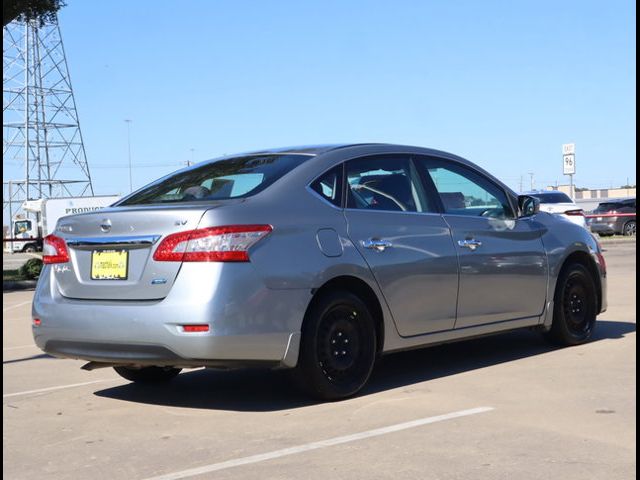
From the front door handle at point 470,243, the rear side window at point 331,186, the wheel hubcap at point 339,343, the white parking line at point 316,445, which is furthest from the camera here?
the front door handle at point 470,243

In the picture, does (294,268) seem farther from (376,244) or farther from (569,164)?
(569,164)

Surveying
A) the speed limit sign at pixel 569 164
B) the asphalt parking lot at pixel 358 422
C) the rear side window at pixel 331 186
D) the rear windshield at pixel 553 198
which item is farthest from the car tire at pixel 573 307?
the speed limit sign at pixel 569 164

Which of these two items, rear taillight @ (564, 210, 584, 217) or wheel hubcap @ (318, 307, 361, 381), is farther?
rear taillight @ (564, 210, 584, 217)

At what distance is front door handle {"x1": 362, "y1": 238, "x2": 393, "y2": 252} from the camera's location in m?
6.11

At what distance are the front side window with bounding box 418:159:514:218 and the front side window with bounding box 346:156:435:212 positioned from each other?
0.19 meters

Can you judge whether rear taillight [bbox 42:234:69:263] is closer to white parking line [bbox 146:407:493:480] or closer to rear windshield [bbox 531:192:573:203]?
white parking line [bbox 146:407:493:480]

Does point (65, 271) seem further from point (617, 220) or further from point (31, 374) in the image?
point (617, 220)

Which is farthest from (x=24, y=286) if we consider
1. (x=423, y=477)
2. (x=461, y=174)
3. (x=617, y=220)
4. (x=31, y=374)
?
(x=617, y=220)

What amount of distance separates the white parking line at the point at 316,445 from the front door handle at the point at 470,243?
1.48 metres

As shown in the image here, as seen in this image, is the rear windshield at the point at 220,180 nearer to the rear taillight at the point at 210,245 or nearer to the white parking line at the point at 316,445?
the rear taillight at the point at 210,245

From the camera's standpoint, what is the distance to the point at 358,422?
17.7 ft

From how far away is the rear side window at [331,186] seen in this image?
6.15m

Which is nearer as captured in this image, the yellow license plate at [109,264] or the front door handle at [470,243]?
the yellow license plate at [109,264]

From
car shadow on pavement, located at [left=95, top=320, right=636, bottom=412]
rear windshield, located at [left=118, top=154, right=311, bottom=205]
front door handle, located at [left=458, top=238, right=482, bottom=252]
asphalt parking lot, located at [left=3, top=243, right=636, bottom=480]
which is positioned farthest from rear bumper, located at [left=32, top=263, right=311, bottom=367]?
front door handle, located at [left=458, top=238, right=482, bottom=252]
